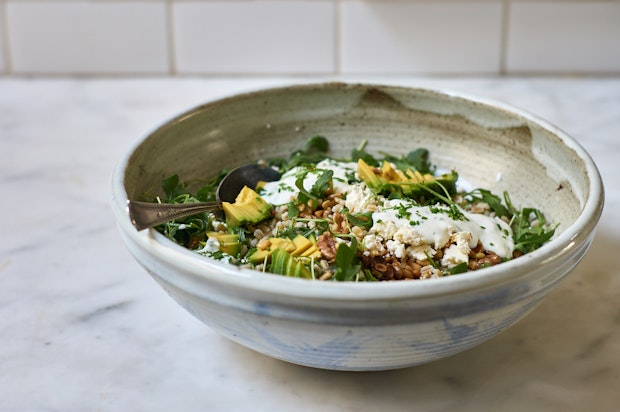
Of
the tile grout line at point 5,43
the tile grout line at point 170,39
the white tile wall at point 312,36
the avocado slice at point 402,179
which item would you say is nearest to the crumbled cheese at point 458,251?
the avocado slice at point 402,179

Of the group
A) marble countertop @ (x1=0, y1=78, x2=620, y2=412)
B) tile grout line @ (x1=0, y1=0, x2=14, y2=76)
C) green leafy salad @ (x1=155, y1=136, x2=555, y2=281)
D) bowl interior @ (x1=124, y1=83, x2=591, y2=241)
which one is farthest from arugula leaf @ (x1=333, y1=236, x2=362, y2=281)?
tile grout line @ (x1=0, y1=0, x2=14, y2=76)

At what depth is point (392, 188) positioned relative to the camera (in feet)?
2.83

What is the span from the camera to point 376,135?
107 cm

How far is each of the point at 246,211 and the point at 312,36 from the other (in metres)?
0.89

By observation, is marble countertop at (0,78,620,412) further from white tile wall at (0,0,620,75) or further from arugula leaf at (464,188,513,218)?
white tile wall at (0,0,620,75)

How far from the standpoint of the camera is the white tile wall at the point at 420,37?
160 cm

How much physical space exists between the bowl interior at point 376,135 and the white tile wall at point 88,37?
70 centimetres

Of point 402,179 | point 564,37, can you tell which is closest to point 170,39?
point 564,37

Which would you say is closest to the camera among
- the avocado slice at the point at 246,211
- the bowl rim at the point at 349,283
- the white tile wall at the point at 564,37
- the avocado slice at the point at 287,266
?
the bowl rim at the point at 349,283

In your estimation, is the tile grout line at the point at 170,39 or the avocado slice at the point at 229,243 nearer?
the avocado slice at the point at 229,243

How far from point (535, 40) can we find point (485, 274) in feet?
3.77

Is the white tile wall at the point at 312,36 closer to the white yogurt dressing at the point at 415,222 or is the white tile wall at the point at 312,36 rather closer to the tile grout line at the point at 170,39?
the tile grout line at the point at 170,39

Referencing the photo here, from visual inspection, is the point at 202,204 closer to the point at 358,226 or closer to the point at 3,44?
the point at 358,226

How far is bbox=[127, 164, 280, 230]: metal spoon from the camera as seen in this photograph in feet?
2.29
